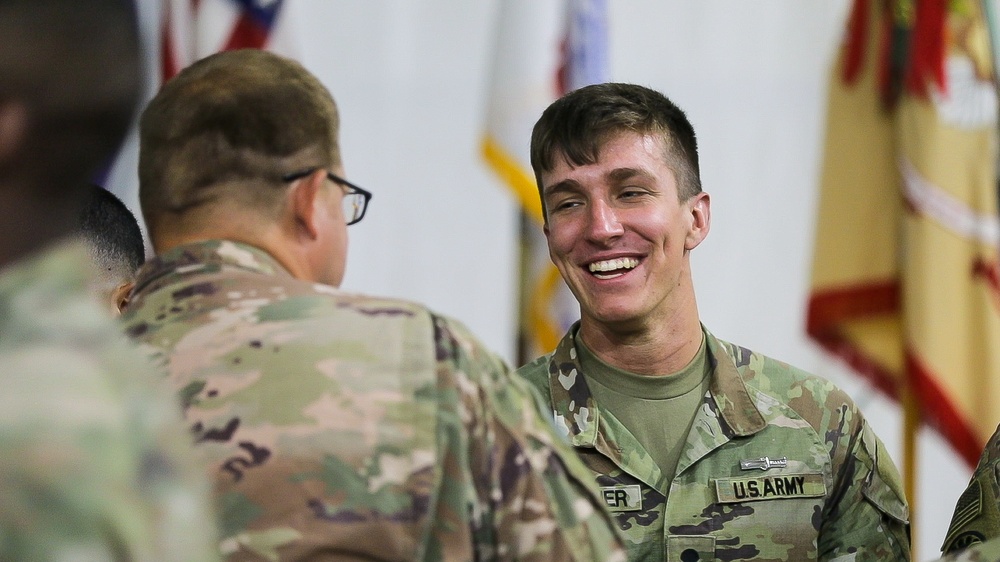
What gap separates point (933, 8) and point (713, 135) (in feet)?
4.93

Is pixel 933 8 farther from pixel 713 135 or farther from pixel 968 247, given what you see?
pixel 713 135

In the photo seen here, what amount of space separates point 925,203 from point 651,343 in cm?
205

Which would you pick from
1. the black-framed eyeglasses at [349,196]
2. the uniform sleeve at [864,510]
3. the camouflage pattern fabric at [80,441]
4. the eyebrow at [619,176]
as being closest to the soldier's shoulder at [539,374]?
the eyebrow at [619,176]

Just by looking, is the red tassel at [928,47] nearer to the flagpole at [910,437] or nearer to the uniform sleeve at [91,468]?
the flagpole at [910,437]

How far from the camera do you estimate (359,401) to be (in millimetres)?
1277

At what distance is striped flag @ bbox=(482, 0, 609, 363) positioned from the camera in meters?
3.98

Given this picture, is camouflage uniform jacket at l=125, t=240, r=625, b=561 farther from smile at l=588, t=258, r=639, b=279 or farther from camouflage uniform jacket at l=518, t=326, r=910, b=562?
smile at l=588, t=258, r=639, b=279

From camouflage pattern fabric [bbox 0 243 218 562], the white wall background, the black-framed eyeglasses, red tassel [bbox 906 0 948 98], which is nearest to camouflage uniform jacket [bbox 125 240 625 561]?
the black-framed eyeglasses

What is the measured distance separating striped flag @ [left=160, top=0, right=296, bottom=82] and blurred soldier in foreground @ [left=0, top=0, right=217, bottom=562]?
3.00 metres

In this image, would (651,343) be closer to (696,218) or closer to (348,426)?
(696,218)

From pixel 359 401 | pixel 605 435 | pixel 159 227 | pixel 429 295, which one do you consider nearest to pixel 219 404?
pixel 359 401

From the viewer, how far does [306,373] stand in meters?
1.27

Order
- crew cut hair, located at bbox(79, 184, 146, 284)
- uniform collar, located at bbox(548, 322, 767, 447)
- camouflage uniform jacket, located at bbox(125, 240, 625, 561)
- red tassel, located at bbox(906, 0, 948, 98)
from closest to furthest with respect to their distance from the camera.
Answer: camouflage uniform jacket, located at bbox(125, 240, 625, 561) → uniform collar, located at bbox(548, 322, 767, 447) → crew cut hair, located at bbox(79, 184, 146, 284) → red tassel, located at bbox(906, 0, 948, 98)

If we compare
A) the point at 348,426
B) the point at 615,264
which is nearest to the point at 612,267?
the point at 615,264
